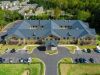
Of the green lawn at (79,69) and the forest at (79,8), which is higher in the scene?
the forest at (79,8)

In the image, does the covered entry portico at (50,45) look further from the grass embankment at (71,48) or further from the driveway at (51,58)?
the grass embankment at (71,48)

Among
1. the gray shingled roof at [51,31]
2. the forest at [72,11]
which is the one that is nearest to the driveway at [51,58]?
the gray shingled roof at [51,31]

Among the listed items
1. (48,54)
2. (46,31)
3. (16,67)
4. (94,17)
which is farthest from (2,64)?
(94,17)

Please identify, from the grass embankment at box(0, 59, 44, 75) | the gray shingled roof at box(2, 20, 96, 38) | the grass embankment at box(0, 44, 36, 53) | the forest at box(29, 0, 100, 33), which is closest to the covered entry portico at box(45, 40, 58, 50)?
the gray shingled roof at box(2, 20, 96, 38)

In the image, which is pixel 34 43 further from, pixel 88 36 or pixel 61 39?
pixel 88 36

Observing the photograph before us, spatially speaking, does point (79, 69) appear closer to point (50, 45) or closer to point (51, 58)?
point (51, 58)

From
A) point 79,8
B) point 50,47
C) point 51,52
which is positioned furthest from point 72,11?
point 51,52
